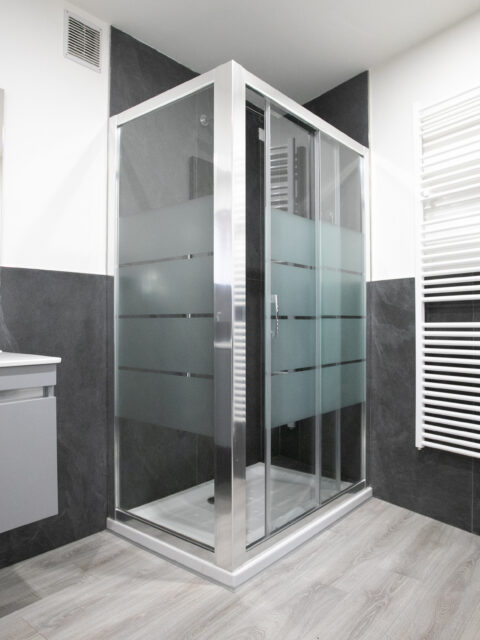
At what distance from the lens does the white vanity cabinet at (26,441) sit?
142 centimetres

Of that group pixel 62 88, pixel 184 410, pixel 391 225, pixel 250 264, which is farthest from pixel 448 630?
pixel 62 88

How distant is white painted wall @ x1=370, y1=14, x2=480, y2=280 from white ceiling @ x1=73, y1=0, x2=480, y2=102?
0.09 meters

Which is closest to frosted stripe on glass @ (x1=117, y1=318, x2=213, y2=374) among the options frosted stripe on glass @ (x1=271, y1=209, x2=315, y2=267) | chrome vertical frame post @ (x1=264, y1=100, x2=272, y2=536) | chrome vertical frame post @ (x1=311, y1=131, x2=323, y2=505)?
chrome vertical frame post @ (x1=264, y1=100, x2=272, y2=536)

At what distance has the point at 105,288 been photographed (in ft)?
7.27

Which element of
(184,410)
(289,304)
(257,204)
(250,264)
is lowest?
(184,410)

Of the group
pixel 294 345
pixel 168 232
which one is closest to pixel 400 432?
pixel 294 345

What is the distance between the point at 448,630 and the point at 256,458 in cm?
89

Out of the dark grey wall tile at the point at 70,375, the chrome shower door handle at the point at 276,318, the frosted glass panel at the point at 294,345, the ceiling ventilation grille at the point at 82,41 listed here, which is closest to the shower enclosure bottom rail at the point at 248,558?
the dark grey wall tile at the point at 70,375

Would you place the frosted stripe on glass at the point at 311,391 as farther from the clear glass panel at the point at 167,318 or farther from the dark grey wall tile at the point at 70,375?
the dark grey wall tile at the point at 70,375

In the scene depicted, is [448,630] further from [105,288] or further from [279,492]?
[105,288]

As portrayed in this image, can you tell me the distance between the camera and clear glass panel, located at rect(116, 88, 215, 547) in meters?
1.90

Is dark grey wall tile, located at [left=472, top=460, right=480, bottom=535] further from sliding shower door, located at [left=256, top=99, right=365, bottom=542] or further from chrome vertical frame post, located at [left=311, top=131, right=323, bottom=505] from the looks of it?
chrome vertical frame post, located at [left=311, top=131, right=323, bottom=505]

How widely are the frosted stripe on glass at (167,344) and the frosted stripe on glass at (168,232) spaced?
0.99 ft

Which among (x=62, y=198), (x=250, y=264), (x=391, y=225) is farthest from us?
(x=391, y=225)
